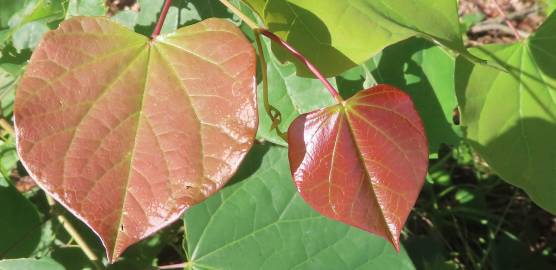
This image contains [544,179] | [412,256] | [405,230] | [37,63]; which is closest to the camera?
[37,63]

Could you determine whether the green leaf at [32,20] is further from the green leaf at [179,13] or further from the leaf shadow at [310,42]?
the leaf shadow at [310,42]

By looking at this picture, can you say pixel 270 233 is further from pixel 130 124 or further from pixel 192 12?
pixel 130 124

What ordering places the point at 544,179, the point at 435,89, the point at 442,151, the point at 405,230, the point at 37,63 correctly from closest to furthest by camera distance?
the point at 37,63 < the point at 544,179 < the point at 435,89 < the point at 405,230 < the point at 442,151

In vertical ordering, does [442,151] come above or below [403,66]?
below

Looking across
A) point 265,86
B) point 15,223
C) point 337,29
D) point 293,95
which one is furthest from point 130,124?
point 15,223

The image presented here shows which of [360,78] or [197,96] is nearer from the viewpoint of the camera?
[197,96]

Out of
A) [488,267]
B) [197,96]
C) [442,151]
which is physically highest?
[197,96]

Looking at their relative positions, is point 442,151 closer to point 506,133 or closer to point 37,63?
point 506,133

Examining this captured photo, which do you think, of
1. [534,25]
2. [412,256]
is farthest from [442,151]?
[534,25]
